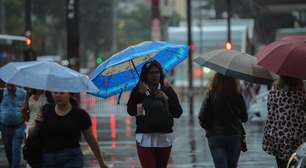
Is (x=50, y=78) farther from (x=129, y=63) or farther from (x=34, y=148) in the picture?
(x=129, y=63)

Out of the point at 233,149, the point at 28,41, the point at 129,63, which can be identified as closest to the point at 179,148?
the point at 129,63

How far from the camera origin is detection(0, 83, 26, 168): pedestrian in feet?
37.2

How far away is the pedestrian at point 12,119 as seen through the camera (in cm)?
1135

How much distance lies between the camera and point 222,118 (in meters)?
8.48

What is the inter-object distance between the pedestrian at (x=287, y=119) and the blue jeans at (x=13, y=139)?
4.47m

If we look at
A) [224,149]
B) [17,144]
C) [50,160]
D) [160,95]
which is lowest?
[17,144]

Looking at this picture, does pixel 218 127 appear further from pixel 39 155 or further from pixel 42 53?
pixel 42 53

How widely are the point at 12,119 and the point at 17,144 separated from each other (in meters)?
0.42

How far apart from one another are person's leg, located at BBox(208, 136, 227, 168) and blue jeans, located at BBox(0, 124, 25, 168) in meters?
3.79

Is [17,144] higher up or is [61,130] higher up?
[61,130]

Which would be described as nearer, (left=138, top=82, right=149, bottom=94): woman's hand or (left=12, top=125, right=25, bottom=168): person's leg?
(left=138, top=82, right=149, bottom=94): woman's hand

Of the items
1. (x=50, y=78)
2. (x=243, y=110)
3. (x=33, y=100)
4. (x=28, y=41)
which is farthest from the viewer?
(x=28, y=41)

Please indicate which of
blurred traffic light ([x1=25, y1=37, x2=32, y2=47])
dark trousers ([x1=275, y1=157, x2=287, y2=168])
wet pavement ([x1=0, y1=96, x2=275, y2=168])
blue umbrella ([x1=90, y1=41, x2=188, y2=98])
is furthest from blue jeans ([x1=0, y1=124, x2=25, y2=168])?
blurred traffic light ([x1=25, y1=37, x2=32, y2=47])

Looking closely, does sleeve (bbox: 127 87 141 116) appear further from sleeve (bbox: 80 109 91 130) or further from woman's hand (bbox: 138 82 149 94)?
sleeve (bbox: 80 109 91 130)
